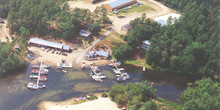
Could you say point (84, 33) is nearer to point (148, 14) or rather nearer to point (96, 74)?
point (96, 74)

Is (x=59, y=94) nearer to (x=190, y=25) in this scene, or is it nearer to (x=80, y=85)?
(x=80, y=85)

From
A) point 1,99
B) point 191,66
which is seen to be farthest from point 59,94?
point 191,66

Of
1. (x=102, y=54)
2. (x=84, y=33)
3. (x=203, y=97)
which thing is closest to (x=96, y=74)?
(x=102, y=54)

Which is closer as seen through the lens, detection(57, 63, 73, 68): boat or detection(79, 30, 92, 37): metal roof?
detection(57, 63, 73, 68): boat

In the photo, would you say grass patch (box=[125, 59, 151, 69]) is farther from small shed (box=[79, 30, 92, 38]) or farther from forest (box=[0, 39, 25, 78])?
forest (box=[0, 39, 25, 78])

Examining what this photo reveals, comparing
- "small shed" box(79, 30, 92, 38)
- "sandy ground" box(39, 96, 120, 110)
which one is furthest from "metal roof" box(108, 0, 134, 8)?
"sandy ground" box(39, 96, 120, 110)

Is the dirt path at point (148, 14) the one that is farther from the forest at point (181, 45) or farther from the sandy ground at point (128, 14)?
the forest at point (181, 45)
